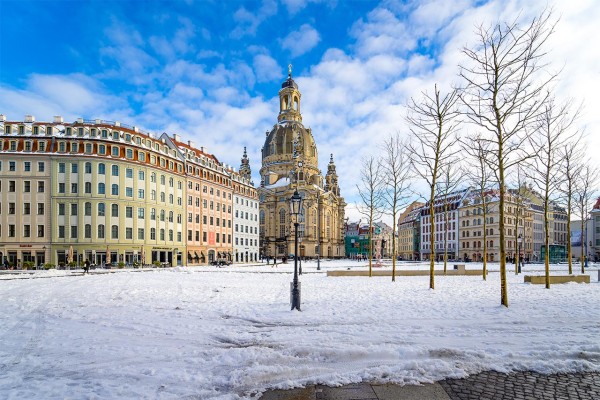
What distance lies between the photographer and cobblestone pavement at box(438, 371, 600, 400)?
19.8 feet

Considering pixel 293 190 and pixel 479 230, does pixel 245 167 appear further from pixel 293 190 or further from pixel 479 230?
pixel 479 230

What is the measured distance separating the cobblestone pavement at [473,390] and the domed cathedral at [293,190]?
359 feet

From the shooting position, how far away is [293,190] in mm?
125750

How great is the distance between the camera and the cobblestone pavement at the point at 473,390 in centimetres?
600

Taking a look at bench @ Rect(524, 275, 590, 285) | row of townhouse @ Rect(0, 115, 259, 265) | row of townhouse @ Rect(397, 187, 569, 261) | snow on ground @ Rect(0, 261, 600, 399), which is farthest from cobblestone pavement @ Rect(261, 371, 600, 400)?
row of townhouse @ Rect(397, 187, 569, 261)

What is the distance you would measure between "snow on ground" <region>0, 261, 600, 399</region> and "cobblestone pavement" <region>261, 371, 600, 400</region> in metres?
0.28

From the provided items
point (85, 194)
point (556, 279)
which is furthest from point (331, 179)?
point (556, 279)

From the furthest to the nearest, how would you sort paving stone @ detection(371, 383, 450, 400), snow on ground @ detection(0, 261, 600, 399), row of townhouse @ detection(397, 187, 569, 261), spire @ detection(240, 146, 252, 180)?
spire @ detection(240, 146, 252, 180) < row of townhouse @ detection(397, 187, 569, 261) < snow on ground @ detection(0, 261, 600, 399) < paving stone @ detection(371, 383, 450, 400)

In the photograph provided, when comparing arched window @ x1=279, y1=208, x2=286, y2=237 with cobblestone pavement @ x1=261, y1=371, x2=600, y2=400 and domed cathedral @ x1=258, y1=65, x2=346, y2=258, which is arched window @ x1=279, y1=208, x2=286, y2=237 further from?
cobblestone pavement @ x1=261, y1=371, x2=600, y2=400

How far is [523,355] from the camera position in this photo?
7.89 metres

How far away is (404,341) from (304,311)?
15.7 feet

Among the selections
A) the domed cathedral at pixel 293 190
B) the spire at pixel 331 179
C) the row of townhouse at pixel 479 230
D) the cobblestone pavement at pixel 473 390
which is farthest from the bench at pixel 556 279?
the spire at pixel 331 179

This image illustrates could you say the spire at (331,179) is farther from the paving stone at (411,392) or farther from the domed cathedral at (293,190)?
the paving stone at (411,392)

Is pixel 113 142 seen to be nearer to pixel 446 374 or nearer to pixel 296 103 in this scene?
pixel 446 374
